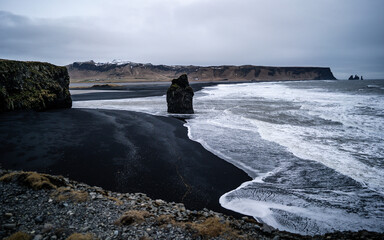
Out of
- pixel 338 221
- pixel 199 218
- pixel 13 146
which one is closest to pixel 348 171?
pixel 338 221

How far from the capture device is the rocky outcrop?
2391cm

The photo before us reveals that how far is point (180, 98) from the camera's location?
89.6 ft

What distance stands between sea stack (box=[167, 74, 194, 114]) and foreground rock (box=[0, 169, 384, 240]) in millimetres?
20460

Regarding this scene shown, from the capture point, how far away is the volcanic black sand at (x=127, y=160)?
8391mm

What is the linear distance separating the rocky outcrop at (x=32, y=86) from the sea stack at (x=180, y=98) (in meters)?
16.3

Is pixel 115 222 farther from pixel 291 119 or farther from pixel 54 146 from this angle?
pixel 291 119

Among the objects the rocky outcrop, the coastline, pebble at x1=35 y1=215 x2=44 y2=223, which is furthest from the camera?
the rocky outcrop

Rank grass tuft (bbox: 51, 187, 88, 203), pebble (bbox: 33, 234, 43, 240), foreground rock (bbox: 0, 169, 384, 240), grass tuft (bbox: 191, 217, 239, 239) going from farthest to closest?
1. grass tuft (bbox: 51, 187, 88, 203)
2. grass tuft (bbox: 191, 217, 239, 239)
3. foreground rock (bbox: 0, 169, 384, 240)
4. pebble (bbox: 33, 234, 43, 240)

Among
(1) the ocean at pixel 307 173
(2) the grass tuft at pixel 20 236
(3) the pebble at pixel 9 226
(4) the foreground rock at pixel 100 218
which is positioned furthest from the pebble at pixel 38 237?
(1) the ocean at pixel 307 173

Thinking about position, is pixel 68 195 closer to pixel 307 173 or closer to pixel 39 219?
pixel 39 219

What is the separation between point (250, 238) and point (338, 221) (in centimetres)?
334

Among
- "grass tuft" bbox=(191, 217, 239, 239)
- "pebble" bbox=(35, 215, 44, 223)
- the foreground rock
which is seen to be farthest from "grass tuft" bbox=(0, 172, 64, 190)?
"grass tuft" bbox=(191, 217, 239, 239)

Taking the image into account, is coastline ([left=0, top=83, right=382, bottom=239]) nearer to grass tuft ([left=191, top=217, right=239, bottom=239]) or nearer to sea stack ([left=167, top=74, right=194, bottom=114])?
grass tuft ([left=191, top=217, right=239, bottom=239])

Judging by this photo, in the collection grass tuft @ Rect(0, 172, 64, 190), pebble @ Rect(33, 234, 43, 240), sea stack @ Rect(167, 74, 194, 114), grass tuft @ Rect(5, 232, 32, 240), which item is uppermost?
sea stack @ Rect(167, 74, 194, 114)
